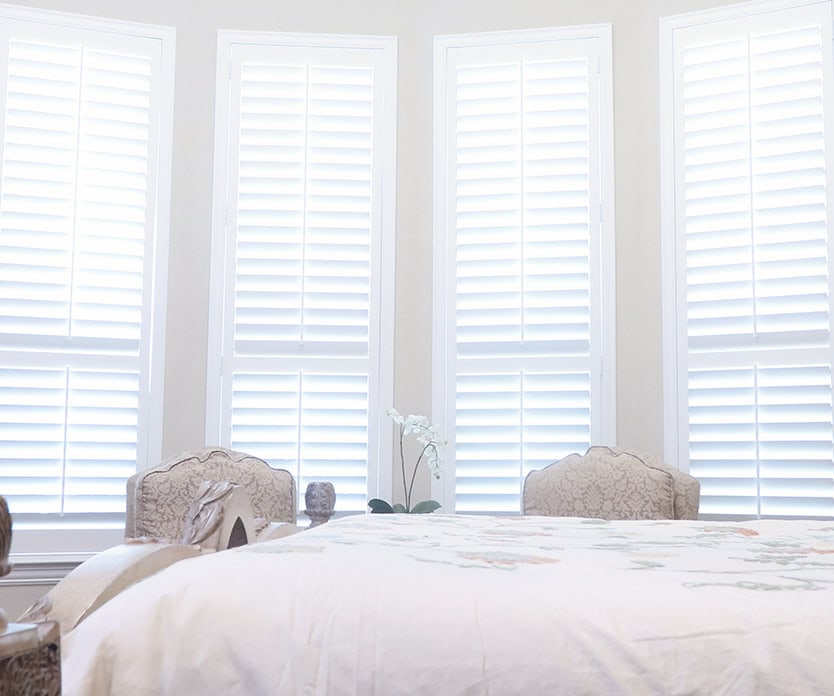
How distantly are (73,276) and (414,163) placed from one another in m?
1.46

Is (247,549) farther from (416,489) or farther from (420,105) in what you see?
(420,105)

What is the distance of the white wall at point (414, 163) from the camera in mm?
3980

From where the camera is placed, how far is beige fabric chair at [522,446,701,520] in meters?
3.53

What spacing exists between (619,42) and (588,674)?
11.5 ft

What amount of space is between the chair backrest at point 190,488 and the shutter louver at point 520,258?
77 cm

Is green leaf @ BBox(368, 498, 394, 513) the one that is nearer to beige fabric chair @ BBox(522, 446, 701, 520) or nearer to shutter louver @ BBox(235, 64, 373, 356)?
beige fabric chair @ BBox(522, 446, 701, 520)

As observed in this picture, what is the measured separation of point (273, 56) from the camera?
13.6 ft

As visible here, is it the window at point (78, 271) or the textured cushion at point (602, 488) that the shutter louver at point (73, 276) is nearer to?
the window at point (78, 271)

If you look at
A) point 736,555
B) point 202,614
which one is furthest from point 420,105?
point 202,614

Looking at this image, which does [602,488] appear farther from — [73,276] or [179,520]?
[73,276]

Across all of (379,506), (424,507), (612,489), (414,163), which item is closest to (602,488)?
(612,489)

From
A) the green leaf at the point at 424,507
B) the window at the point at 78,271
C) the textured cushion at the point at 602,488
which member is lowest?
the green leaf at the point at 424,507

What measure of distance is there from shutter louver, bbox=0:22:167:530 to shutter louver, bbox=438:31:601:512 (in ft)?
4.23

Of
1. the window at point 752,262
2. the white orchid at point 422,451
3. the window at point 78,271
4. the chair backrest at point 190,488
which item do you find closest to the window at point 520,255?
the white orchid at point 422,451
